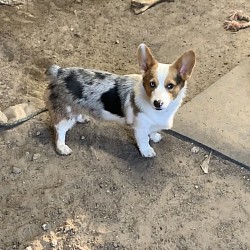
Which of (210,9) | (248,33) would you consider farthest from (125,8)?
(248,33)

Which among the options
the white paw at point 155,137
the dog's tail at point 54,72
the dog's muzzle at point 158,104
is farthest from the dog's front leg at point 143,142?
the dog's tail at point 54,72

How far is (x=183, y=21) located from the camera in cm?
430

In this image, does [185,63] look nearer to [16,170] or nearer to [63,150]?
[63,150]

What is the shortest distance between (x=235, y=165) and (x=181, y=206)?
17.9 inches

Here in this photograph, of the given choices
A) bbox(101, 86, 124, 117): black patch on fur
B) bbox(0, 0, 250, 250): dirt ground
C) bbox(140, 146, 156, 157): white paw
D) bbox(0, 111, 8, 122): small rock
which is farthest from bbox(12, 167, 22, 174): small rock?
bbox(140, 146, 156, 157): white paw

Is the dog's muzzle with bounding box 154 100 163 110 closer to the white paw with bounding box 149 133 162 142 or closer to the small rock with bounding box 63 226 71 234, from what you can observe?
the white paw with bounding box 149 133 162 142

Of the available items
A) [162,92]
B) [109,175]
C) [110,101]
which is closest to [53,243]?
[109,175]

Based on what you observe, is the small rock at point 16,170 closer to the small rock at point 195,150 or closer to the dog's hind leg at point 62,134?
the dog's hind leg at point 62,134

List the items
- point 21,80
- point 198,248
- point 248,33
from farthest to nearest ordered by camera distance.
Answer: point 248,33, point 21,80, point 198,248

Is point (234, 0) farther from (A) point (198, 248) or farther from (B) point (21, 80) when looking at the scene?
(A) point (198, 248)

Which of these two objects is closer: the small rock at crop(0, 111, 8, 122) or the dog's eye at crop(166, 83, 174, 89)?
the dog's eye at crop(166, 83, 174, 89)

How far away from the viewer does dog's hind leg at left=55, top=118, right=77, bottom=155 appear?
316 centimetres

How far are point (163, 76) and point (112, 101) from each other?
0.44m

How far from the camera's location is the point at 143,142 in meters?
3.11
